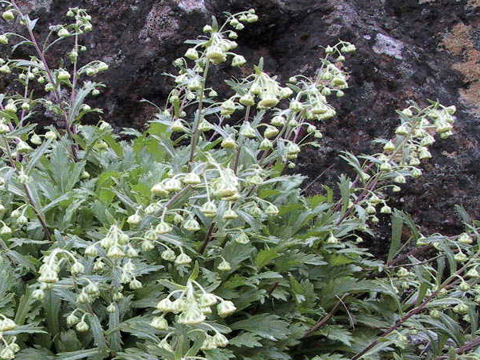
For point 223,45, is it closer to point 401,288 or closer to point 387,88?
point 401,288

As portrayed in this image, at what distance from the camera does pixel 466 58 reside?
4.20 m

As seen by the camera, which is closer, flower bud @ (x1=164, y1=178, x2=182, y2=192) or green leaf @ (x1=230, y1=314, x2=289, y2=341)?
flower bud @ (x1=164, y1=178, x2=182, y2=192)

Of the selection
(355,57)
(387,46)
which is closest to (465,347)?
(355,57)

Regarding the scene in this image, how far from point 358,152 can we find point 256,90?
2177 mm

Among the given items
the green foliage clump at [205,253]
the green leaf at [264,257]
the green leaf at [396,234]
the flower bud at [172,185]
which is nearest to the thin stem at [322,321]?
the green foliage clump at [205,253]

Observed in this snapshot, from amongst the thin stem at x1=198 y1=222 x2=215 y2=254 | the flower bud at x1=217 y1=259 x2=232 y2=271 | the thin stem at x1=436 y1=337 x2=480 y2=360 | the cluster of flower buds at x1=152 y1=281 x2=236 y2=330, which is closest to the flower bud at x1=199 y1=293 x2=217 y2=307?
the cluster of flower buds at x1=152 y1=281 x2=236 y2=330

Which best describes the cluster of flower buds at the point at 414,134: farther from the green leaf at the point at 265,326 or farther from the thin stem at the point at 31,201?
the thin stem at the point at 31,201

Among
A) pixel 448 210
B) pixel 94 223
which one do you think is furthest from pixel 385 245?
pixel 94 223

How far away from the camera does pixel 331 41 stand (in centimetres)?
415

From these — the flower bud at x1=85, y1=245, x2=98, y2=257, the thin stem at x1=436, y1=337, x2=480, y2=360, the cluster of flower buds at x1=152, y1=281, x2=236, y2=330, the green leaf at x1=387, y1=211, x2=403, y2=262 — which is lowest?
the thin stem at x1=436, y1=337, x2=480, y2=360

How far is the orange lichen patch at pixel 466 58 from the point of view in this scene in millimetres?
4062

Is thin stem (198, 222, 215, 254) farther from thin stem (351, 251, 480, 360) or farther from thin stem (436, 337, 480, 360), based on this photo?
thin stem (436, 337, 480, 360)

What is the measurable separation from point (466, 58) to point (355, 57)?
897 millimetres

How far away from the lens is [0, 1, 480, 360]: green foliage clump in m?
1.99
